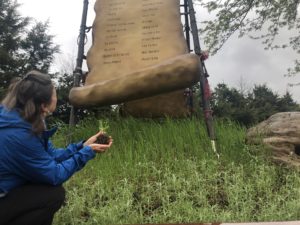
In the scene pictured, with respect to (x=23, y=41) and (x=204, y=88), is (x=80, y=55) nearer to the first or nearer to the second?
(x=204, y=88)

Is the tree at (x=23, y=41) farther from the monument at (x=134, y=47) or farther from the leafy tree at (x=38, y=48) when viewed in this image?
the monument at (x=134, y=47)

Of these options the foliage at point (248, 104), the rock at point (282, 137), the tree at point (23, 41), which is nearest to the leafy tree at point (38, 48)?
the tree at point (23, 41)

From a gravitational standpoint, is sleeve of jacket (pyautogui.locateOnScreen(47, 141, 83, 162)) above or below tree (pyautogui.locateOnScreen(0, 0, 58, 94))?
below

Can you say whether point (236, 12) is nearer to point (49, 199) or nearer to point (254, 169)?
point (254, 169)

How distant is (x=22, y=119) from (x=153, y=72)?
2.43 metres

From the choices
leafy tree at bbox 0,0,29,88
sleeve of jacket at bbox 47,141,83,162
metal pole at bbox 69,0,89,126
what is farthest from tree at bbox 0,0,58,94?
sleeve of jacket at bbox 47,141,83,162

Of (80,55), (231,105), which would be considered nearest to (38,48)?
(231,105)

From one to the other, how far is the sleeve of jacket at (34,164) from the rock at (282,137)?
88.9 inches

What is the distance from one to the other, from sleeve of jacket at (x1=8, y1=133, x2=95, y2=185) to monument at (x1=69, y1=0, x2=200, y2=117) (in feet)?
8.34

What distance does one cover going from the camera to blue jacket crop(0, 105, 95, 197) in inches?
93.6

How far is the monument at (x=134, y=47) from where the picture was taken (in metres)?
5.40

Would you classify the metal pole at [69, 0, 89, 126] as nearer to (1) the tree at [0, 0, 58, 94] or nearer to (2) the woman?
(2) the woman

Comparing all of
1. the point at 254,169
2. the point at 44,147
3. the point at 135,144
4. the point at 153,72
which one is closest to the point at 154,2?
the point at 153,72

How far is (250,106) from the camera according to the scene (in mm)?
13469
